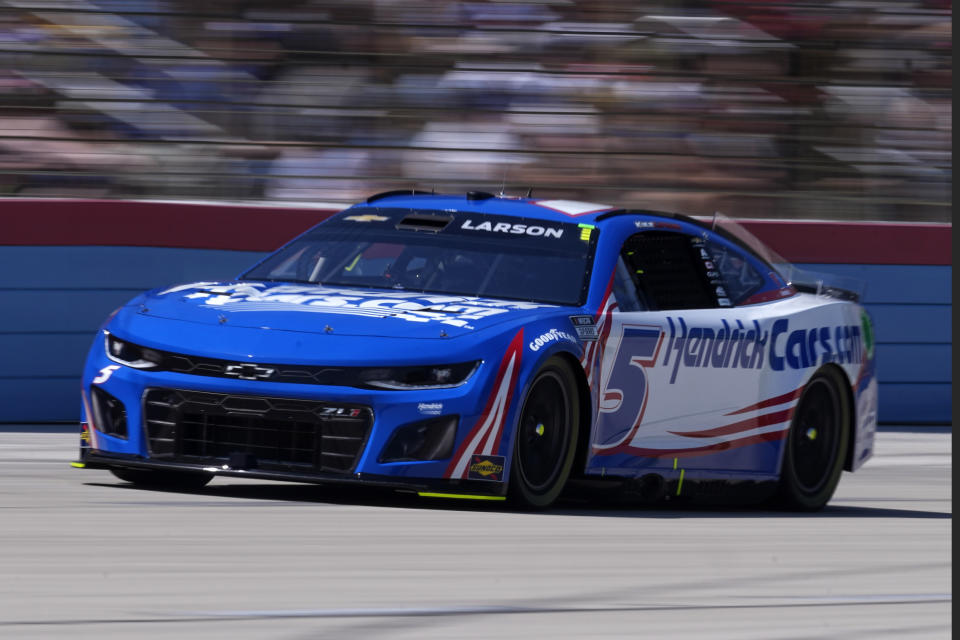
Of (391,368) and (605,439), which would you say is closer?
(391,368)

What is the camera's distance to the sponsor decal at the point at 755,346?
6828 mm

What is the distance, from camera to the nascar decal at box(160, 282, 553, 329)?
6.08 m

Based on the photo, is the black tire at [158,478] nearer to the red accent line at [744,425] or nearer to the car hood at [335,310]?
the car hood at [335,310]

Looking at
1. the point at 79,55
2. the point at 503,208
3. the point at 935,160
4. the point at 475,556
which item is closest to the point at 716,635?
the point at 475,556

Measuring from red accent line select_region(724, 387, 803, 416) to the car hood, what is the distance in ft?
4.24

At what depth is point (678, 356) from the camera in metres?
6.79

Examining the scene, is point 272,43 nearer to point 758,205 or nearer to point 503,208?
point 758,205

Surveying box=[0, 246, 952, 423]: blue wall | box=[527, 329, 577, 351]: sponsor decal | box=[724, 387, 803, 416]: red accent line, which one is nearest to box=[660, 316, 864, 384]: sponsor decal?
box=[724, 387, 803, 416]: red accent line

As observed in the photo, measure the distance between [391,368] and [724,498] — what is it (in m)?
2.37

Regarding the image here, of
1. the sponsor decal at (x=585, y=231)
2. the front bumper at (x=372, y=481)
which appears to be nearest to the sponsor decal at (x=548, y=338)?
the front bumper at (x=372, y=481)

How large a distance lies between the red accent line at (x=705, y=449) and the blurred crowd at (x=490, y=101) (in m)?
4.51

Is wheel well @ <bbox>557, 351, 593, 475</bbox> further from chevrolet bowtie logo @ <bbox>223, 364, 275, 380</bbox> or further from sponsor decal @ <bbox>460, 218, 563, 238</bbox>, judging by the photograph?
chevrolet bowtie logo @ <bbox>223, 364, 275, 380</bbox>

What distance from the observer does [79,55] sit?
10.9m

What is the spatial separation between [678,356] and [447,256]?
1.02 m
